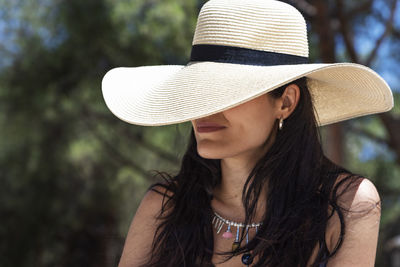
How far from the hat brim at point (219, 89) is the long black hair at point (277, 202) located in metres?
0.13

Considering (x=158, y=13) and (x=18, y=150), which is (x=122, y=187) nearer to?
(x=18, y=150)

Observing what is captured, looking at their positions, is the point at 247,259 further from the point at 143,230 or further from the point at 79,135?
the point at 79,135

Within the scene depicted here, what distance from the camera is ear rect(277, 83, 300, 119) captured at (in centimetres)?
158

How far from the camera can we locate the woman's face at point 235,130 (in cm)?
149

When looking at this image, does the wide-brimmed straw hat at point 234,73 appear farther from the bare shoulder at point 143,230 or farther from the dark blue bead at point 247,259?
the dark blue bead at point 247,259

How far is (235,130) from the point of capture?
1.50 m

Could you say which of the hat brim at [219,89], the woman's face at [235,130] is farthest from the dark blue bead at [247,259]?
the hat brim at [219,89]

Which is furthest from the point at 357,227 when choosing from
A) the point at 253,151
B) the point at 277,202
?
the point at 253,151

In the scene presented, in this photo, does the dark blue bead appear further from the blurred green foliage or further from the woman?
the blurred green foliage

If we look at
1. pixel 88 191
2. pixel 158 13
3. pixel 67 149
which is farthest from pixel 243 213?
pixel 88 191

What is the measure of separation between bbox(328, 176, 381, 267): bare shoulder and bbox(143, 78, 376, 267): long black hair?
0.02m

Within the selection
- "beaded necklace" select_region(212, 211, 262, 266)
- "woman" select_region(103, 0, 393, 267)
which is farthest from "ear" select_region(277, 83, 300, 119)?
"beaded necklace" select_region(212, 211, 262, 266)

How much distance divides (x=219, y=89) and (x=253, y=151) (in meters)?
0.29

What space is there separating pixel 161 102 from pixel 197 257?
445 millimetres
